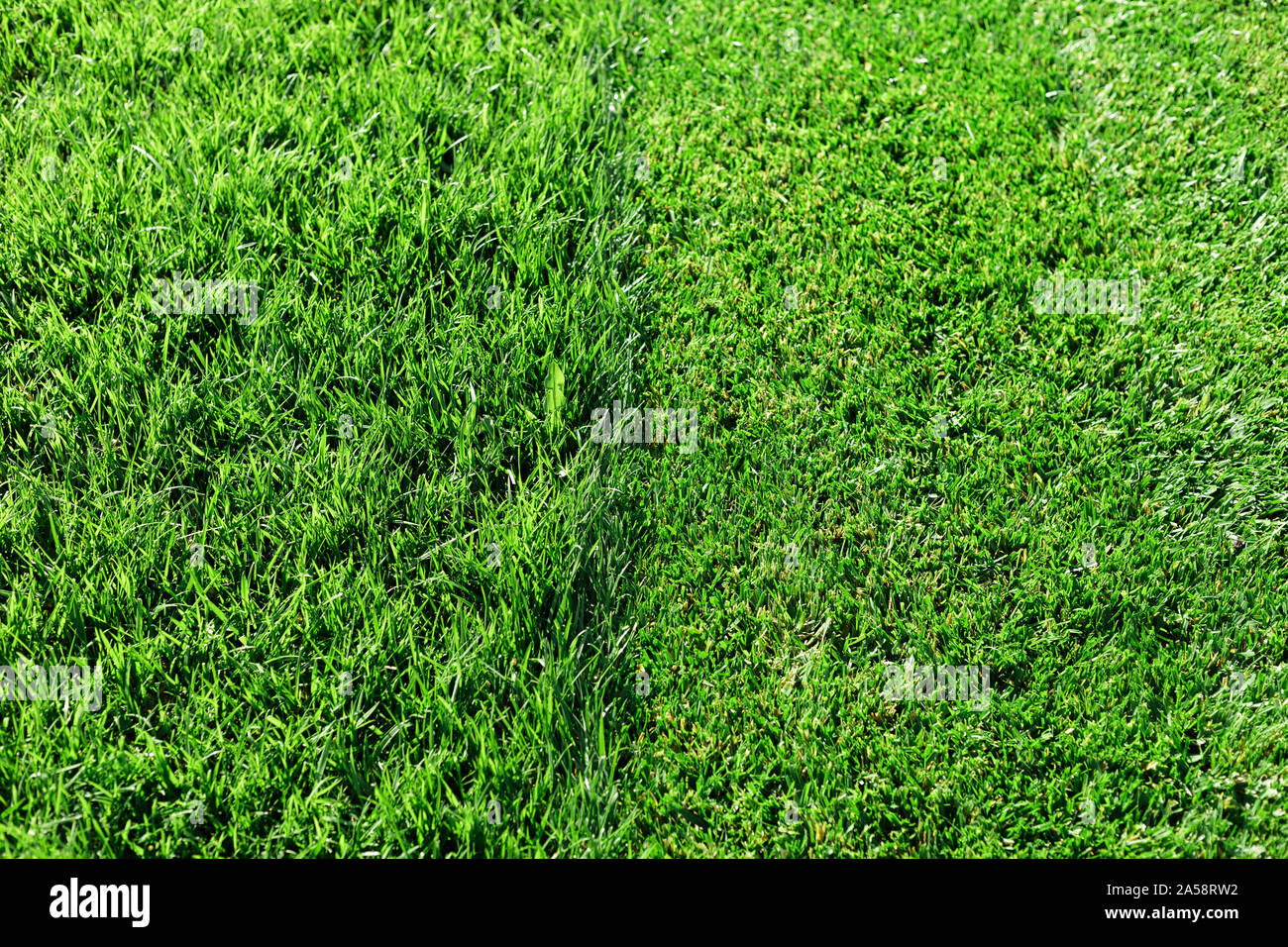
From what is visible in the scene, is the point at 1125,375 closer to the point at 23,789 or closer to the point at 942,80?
the point at 942,80

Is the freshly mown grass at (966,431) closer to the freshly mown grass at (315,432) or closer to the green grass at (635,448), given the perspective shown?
the green grass at (635,448)

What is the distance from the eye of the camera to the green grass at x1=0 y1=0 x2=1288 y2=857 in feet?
8.21

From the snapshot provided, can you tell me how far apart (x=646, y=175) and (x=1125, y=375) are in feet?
6.13

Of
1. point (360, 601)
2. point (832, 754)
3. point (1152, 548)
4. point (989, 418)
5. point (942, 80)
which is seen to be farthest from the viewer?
point (942, 80)

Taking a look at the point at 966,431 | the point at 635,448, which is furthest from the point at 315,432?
the point at 966,431

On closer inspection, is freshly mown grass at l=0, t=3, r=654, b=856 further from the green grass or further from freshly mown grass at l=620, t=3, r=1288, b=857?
freshly mown grass at l=620, t=3, r=1288, b=857

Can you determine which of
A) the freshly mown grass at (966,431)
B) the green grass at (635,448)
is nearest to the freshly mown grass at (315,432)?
the green grass at (635,448)

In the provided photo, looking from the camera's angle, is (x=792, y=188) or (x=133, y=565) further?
(x=792, y=188)

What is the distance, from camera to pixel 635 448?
10.5 feet

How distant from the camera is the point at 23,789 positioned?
7.91 ft

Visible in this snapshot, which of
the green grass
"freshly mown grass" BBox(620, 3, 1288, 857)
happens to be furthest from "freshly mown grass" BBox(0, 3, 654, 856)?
"freshly mown grass" BBox(620, 3, 1288, 857)

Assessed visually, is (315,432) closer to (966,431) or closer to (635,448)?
(635,448)
